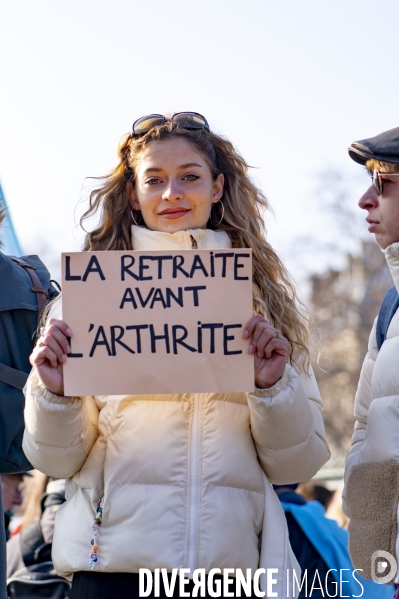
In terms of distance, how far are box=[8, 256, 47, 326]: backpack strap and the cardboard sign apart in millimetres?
770

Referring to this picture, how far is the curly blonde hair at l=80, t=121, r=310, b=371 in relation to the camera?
333 cm

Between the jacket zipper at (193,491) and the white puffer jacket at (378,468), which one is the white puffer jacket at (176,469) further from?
the white puffer jacket at (378,468)

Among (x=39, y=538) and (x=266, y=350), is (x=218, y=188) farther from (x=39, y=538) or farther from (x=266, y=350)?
(x=39, y=538)

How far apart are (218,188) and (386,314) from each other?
0.82 m

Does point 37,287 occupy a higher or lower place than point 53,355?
higher

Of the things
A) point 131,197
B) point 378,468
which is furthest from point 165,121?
point 378,468

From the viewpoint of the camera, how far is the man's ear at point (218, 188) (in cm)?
358

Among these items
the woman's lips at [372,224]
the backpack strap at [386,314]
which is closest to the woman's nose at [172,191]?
the woman's lips at [372,224]

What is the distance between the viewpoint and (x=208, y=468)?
2.92m

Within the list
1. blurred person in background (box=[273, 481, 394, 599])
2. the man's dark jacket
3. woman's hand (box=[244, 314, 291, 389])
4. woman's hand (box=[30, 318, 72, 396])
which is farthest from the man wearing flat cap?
blurred person in background (box=[273, 481, 394, 599])

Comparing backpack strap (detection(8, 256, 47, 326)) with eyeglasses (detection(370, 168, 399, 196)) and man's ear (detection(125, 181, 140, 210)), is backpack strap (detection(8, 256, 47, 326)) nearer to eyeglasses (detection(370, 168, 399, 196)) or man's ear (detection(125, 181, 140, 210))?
man's ear (detection(125, 181, 140, 210))

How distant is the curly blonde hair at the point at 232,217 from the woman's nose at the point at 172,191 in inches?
9.3

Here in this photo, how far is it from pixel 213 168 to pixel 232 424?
1.07 m

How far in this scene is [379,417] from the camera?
311cm
